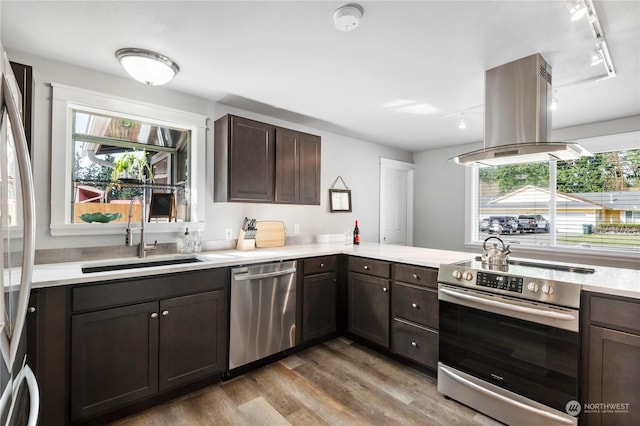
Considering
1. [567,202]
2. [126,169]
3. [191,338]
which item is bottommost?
[191,338]

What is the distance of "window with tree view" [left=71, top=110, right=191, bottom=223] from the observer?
2340 millimetres

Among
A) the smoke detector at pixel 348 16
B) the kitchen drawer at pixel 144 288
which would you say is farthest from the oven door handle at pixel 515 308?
the smoke detector at pixel 348 16

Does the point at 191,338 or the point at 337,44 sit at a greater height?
the point at 337,44

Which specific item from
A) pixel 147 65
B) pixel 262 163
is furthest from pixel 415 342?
pixel 147 65

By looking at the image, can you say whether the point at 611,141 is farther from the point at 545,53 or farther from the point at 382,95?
the point at 382,95

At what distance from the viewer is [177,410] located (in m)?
2.02

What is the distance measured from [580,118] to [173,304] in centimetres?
430

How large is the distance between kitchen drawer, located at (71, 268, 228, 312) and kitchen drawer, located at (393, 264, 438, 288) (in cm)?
142

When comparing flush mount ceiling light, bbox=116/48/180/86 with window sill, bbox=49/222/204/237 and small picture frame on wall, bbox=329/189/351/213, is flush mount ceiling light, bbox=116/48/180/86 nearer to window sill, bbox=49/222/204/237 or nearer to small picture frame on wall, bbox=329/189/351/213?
window sill, bbox=49/222/204/237

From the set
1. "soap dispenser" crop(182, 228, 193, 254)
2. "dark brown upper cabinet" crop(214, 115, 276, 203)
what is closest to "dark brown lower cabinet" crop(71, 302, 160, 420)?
"soap dispenser" crop(182, 228, 193, 254)

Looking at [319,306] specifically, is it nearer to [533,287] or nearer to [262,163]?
[262,163]

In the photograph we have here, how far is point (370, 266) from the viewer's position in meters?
2.86

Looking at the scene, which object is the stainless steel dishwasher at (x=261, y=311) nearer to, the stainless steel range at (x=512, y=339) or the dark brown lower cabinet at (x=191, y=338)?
the dark brown lower cabinet at (x=191, y=338)

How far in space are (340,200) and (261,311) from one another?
6.50ft
